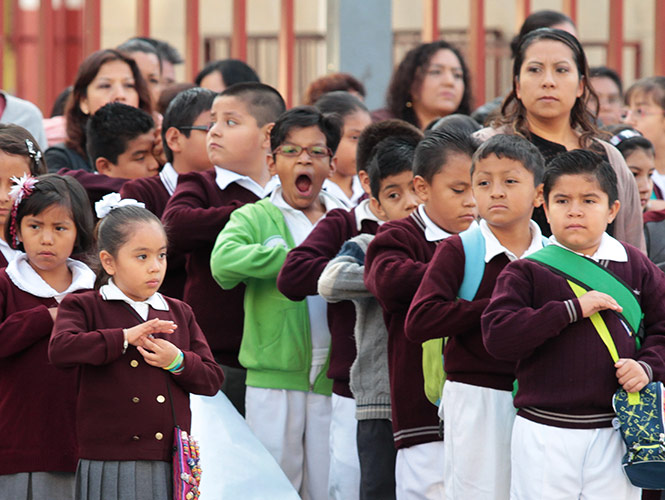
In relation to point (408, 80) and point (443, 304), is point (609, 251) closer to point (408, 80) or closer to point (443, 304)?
point (443, 304)

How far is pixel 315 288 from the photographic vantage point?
3.83 metres

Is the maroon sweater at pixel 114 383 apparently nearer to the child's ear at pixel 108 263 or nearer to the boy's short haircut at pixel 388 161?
the child's ear at pixel 108 263

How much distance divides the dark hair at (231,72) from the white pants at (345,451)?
2.43 metres

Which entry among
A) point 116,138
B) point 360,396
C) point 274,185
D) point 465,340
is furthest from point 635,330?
point 116,138

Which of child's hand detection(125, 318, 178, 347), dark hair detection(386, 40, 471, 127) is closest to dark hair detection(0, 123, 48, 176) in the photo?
child's hand detection(125, 318, 178, 347)

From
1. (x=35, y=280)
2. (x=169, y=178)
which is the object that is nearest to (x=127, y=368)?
(x=35, y=280)

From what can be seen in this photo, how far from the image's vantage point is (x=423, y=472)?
11.6ft

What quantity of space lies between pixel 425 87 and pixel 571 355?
268 cm

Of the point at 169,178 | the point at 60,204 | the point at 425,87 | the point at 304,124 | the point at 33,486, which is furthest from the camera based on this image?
the point at 425,87

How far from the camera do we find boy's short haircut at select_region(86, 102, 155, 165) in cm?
468

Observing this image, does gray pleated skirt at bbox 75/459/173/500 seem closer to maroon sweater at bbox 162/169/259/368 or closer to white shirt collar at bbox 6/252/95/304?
white shirt collar at bbox 6/252/95/304

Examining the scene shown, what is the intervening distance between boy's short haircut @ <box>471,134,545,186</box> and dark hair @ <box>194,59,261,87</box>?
106 inches

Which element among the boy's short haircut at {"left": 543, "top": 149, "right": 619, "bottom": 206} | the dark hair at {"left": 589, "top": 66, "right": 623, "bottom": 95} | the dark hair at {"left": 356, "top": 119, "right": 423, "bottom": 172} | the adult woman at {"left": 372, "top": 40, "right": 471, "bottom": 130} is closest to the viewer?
the boy's short haircut at {"left": 543, "top": 149, "right": 619, "bottom": 206}

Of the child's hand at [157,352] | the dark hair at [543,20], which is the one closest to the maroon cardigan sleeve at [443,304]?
the child's hand at [157,352]
